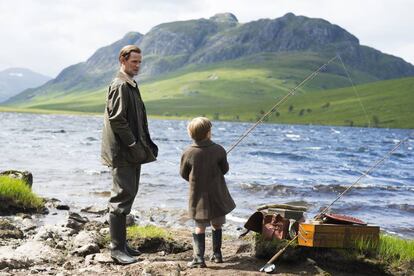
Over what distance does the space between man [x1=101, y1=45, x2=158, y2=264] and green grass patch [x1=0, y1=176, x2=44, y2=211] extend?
699 centimetres

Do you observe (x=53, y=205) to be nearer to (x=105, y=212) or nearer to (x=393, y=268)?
(x=105, y=212)

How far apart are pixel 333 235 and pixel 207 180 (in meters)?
2.09

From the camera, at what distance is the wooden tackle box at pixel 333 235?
8250mm

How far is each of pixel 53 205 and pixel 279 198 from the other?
32.6 ft

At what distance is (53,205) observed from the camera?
17203mm

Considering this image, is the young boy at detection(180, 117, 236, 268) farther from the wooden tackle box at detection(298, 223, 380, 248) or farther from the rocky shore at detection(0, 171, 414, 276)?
the wooden tackle box at detection(298, 223, 380, 248)

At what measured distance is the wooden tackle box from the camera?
325 inches

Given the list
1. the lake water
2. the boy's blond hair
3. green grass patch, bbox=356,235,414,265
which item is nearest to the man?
the boy's blond hair

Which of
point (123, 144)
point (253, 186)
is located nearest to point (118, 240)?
point (123, 144)

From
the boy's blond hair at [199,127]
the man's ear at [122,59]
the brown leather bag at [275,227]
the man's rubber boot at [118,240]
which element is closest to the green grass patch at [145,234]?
the man's rubber boot at [118,240]

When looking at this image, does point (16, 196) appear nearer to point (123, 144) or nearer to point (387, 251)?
point (123, 144)

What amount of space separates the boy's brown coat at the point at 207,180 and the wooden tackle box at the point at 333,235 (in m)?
1.21

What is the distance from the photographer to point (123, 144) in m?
8.43

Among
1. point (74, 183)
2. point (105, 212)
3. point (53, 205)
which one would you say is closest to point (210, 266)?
point (105, 212)
